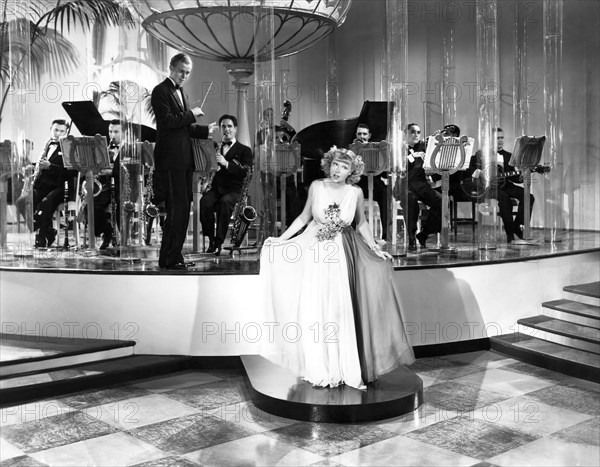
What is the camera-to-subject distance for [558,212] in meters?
9.38

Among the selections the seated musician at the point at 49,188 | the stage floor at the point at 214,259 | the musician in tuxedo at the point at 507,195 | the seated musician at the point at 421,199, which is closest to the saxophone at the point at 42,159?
the seated musician at the point at 49,188

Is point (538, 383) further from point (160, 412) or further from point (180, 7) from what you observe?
point (180, 7)

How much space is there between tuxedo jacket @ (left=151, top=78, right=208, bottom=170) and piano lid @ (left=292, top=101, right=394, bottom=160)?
2.64 meters

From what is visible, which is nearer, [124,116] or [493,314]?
[493,314]

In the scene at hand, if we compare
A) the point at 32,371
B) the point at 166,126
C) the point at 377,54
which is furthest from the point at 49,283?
the point at 377,54

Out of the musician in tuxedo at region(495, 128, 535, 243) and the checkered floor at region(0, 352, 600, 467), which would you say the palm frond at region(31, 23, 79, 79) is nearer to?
the musician in tuxedo at region(495, 128, 535, 243)

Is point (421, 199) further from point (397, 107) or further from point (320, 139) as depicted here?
point (397, 107)

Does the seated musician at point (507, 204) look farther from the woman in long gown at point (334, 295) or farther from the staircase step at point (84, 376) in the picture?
the staircase step at point (84, 376)

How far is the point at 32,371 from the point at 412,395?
8.41 ft

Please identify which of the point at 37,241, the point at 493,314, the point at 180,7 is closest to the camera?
the point at 493,314

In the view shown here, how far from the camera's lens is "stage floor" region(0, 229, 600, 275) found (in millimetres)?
6305

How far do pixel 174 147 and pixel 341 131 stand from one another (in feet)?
10.2

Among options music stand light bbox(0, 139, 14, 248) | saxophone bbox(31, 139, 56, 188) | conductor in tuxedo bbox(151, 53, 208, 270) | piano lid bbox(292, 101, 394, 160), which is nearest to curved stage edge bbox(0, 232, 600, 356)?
conductor in tuxedo bbox(151, 53, 208, 270)

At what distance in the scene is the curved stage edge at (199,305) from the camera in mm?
5965
